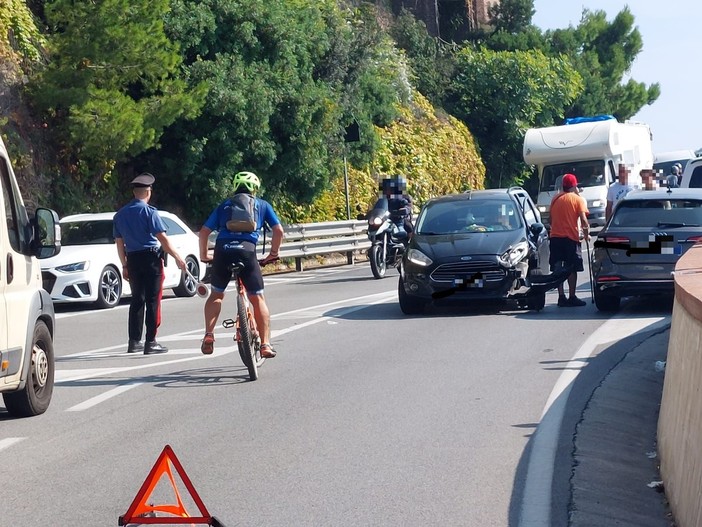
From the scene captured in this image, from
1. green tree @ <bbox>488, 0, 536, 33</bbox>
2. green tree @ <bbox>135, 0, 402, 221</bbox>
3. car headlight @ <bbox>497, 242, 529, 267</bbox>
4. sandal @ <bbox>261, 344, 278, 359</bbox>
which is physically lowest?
sandal @ <bbox>261, 344, 278, 359</bbox>

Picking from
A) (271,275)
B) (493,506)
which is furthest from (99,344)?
(271,275)

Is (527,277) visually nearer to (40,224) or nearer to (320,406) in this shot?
(320,406)

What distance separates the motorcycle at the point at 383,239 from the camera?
78.9 ft

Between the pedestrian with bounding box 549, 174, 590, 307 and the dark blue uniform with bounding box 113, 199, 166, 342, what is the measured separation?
6.17 meters

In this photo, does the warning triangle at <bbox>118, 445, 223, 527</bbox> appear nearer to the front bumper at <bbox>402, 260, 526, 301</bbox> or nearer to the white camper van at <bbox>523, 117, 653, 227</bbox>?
the front bumper at <bbox>402, 260, 526, 301</bbox>

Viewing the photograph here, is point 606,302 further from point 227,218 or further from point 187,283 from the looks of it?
point 187,283

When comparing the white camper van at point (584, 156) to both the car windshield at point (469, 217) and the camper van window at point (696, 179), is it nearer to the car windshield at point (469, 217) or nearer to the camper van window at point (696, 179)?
the camper van window at point (696, 179)

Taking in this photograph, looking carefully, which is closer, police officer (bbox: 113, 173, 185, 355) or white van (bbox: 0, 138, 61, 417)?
white van (bbox: 0, 138, 61, 417)

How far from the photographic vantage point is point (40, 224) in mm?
9406

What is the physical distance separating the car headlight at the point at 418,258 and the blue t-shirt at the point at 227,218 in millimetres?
5271

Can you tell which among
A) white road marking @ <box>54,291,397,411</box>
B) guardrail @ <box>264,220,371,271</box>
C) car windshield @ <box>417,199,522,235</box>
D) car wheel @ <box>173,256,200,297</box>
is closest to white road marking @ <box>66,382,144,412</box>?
white road marking @ <box>54,291,397,411</box>

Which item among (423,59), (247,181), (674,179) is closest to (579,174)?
(674,179)

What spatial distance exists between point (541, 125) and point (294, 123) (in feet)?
74.7

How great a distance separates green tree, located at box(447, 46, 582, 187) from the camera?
48031 mm
